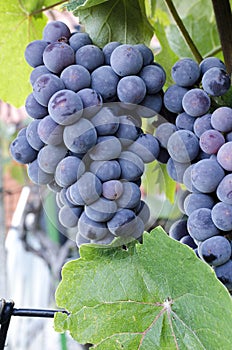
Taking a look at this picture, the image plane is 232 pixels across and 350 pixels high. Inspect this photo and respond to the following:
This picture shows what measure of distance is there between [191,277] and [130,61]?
0.20 m

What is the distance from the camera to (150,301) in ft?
1.59

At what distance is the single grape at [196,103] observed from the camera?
495 mm

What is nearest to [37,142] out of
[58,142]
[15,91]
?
[58,142]

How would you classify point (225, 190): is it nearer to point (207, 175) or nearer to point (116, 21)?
point (207, 175)

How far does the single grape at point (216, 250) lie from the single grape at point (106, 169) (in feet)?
0.33

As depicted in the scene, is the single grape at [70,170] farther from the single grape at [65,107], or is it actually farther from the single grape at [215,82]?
the single grape at [215,82]

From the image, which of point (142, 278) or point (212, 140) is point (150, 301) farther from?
point (212, 140)

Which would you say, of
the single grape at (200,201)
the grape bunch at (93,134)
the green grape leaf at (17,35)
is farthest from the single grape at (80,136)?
the green grape leaf at (17,35)

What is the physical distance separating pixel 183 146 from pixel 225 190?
62 mm

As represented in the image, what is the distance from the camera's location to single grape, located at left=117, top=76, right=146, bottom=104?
1.60 feet

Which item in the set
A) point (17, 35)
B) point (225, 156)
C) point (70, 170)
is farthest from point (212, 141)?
point (17, 35)

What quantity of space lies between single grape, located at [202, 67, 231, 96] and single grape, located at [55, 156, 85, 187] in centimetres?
14

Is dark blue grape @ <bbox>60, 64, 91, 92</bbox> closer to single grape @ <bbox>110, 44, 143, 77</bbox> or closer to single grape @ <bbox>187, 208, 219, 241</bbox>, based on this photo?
single grape @ <bbox>110, 44, 143, 77</bbox>

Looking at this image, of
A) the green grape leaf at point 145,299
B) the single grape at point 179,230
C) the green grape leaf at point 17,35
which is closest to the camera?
the green grape leaf at point 145,299
